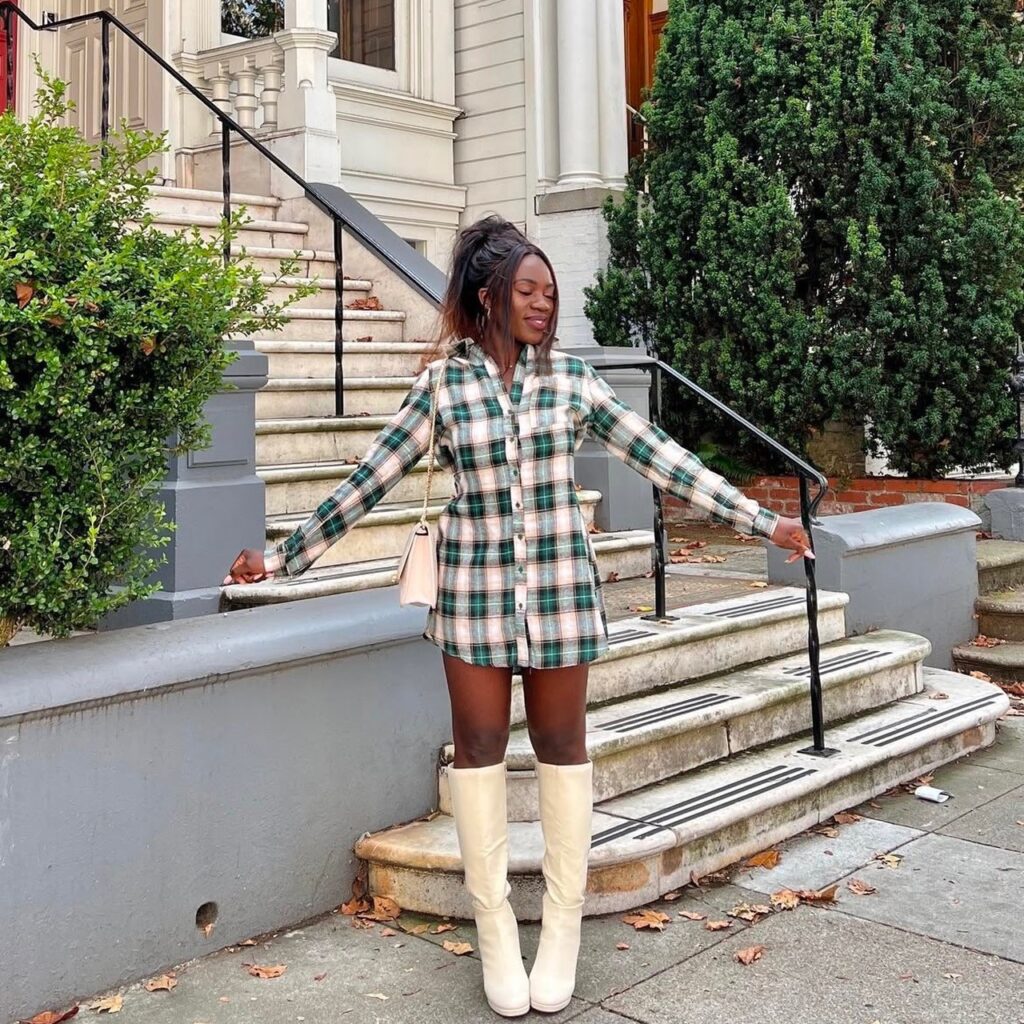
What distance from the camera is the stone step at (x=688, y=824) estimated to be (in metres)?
3.59

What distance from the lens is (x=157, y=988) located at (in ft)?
10.5

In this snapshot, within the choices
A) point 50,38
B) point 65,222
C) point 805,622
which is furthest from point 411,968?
point 50,38

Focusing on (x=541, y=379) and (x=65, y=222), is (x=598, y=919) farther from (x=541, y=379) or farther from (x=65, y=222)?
(x=65, y=222)

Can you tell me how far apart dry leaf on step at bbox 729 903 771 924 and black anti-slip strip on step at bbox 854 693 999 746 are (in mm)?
1255

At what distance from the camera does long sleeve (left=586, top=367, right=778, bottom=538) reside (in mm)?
3100

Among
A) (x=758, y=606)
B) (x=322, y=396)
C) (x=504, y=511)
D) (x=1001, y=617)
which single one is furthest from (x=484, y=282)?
(x=1001, y=617)

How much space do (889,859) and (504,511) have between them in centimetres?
196

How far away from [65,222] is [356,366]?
161 inches

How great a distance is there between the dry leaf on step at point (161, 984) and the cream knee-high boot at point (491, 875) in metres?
0.80

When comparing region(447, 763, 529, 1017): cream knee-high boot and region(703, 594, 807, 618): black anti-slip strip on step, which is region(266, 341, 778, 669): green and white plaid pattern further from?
region(703, 594, 807, 618): black anti-slip strip on step

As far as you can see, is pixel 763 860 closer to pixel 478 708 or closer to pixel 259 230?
pixel 478 708

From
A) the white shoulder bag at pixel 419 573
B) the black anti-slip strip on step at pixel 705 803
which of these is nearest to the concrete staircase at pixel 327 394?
the white shoulder bag at pixel 419 573

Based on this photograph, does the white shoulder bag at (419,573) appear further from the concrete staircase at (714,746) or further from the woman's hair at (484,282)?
the concrete staircase at (714,746)

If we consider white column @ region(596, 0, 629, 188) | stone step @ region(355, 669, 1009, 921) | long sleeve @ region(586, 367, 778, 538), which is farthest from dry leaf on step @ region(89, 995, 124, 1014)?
white column @ region(596, 0, 629, 188)
